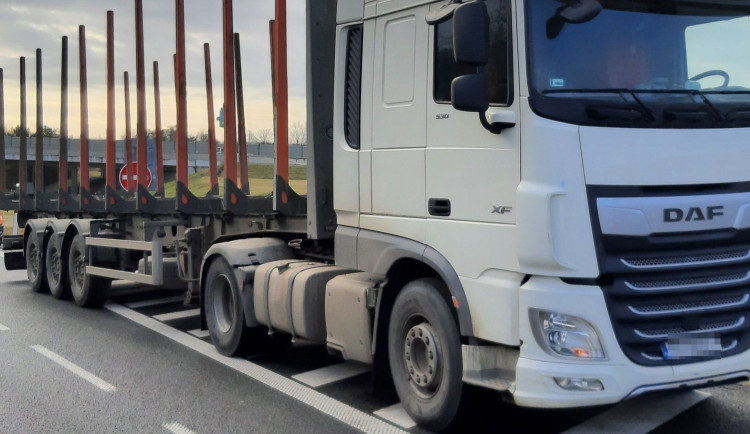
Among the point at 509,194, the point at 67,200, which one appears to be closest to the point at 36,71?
the point at 67,200

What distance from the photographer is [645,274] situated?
14.7 feet

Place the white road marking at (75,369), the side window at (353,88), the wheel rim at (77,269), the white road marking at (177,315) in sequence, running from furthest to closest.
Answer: the wheel rim at (77,269) < the white road marking at (177,315) < the white road marking at (75,369) < the side window at (353,88)

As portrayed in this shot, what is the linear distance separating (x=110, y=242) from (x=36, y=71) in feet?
15.8

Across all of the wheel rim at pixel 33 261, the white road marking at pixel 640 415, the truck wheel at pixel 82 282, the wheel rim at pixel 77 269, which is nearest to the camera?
the white road marking at pixel 640 415

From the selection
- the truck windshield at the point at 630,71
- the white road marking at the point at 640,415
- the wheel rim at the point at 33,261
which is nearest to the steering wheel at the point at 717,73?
the truck windshield at the point at 630,71

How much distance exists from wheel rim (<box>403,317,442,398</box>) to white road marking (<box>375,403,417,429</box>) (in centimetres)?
35

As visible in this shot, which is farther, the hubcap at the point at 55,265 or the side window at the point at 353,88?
the hubcap at the point at 55,265

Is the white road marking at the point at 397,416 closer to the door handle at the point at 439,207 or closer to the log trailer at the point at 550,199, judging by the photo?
the log trailer at the point at 550,199

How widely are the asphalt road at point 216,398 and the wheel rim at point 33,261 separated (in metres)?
3.39

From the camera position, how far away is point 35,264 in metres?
12.6

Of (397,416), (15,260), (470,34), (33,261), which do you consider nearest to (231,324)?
(397,416)

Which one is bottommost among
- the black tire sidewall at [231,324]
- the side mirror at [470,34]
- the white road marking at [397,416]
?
the white road marking at [397,416]

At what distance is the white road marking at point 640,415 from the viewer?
17.6 feet

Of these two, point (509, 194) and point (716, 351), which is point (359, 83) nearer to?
point (509, 194)
